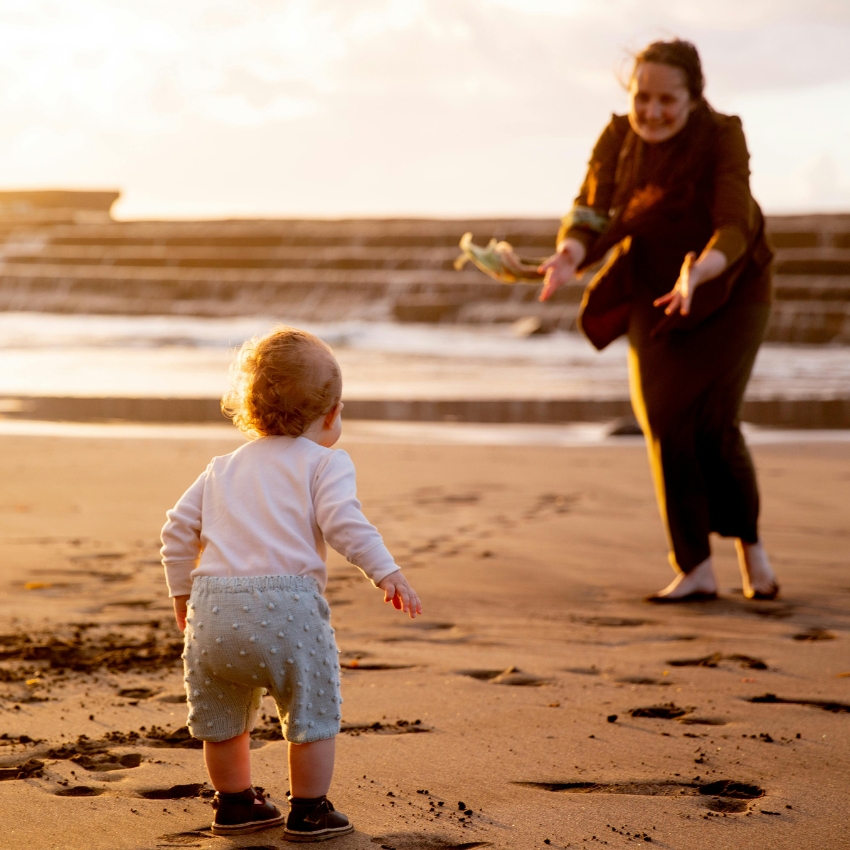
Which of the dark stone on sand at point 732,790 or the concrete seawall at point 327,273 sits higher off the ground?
the concrete seawall at point 327,273

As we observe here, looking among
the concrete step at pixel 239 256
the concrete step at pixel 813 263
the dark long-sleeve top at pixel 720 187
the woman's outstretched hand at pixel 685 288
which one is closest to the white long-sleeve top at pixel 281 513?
the woman's outstretched hand at pixel 685 288

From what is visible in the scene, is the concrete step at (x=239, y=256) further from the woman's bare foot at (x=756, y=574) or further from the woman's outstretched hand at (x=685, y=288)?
the woman's outstretched hand at (x=685, y=288)

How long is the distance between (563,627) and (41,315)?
26.2 m

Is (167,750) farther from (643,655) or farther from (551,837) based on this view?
(643,655)

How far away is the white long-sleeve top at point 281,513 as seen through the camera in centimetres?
203

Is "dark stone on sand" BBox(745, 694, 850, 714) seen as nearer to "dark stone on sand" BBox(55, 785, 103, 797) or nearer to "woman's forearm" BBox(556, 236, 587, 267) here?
"dark stone on sand" BBox(55, 785, 103, 797)

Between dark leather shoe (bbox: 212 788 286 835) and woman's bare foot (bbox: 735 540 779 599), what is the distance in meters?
2.18

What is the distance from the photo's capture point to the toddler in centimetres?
201

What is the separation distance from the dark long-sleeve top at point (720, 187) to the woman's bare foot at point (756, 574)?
0.96 meters

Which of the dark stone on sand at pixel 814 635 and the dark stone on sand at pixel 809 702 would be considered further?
the dark stone on sand at pixel 814 635

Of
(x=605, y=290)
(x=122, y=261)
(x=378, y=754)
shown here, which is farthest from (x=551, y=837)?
(x=122, y=261)

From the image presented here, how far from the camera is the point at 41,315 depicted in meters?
27.7

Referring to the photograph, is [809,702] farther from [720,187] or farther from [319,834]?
[720,187]

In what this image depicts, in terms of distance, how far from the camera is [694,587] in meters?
3.80
